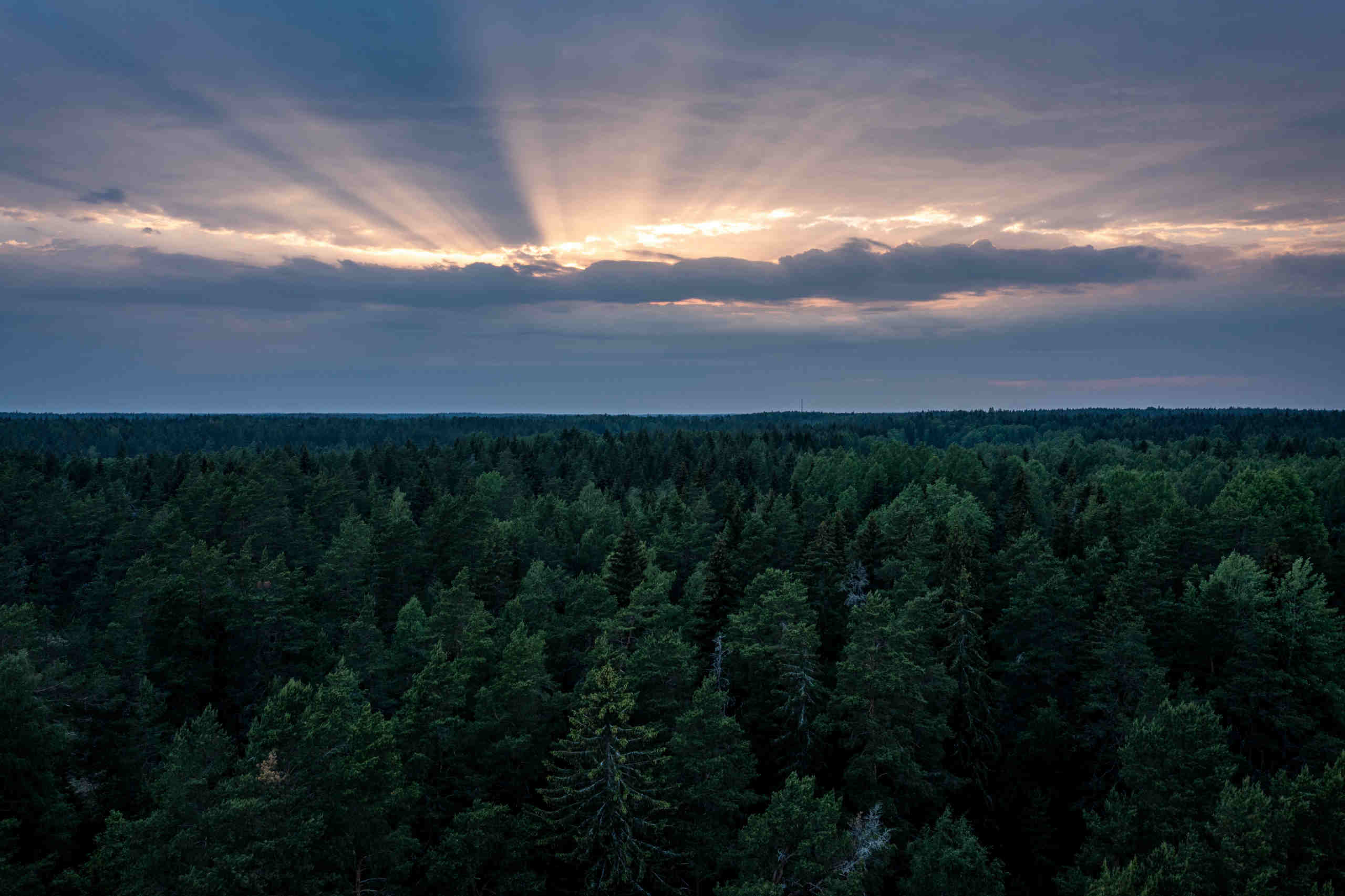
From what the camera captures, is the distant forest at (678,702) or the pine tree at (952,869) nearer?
the distant forest at (678,702)

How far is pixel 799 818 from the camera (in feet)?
86.3

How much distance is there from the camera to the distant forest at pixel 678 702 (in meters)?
25.4

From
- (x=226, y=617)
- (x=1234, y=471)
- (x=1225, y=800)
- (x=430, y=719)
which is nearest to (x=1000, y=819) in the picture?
(x=1225, y=800)

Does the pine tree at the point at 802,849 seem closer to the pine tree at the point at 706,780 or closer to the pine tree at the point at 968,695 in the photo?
the pine tree at the point at 706,780

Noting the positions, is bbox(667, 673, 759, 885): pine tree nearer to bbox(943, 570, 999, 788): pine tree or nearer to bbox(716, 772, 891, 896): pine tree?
bbox(716, 772, 891, 896): pine tree

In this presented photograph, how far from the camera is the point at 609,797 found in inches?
1118

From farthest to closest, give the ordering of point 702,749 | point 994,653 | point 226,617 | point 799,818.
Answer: point 994,653, point 226,617, point 702,749, point 799,818

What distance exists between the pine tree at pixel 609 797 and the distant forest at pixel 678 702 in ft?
0.64

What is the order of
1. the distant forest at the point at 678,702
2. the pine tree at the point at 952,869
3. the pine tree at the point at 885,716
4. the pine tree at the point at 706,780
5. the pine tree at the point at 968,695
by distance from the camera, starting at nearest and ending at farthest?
the distant forest at the point at 678,702 → the pine tree at the point at 952,869 → the pine tree at the point at 706,780 → the pine tree at the point at 885,716 → the pine tree at the point at 968,695

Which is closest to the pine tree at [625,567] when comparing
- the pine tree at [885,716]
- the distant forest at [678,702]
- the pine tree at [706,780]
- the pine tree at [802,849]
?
the distant forest at [678,702]

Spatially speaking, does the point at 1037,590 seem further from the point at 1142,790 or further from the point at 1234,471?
the point at 1234,471

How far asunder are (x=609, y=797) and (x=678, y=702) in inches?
289

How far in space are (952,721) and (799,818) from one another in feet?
59.4

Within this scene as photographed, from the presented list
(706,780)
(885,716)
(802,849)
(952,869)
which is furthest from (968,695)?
(802,849)
